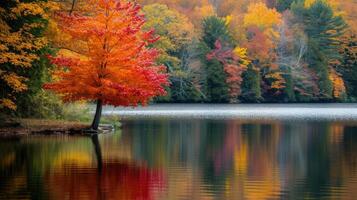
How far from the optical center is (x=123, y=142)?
1163 inches

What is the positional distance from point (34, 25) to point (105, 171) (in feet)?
43.0

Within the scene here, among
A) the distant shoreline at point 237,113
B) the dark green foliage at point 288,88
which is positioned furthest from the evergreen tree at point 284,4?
the distant shoreline at point 237,113

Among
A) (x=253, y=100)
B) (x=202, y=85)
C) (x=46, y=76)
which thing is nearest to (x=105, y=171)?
(x=46, y=76)

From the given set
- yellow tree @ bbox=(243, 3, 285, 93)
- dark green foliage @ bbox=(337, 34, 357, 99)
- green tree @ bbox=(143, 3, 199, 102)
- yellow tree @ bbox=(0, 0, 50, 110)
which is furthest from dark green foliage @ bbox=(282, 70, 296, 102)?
yellow tree @ bbox=(0, 0, 50, 110)

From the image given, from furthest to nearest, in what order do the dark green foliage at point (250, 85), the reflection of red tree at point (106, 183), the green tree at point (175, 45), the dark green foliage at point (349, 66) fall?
the dark green foliage at point (349, 66)
the dark green foliage at point (250, 85)
the green tree at point (175, 45)
the reflection of red tree at point (106, 183)

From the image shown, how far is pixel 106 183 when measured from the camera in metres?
17.6

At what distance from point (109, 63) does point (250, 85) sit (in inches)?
1997

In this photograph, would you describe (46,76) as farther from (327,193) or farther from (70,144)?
(327,193)

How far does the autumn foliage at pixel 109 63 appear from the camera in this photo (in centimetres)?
3400

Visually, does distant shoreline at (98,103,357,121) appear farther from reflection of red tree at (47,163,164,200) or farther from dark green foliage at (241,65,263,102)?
reflection of red tree at (47,163,164,200)

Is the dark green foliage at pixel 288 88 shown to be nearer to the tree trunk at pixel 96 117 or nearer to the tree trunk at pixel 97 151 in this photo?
the tree trunk at pixel 96 117

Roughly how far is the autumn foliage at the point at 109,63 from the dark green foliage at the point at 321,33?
54.1 m

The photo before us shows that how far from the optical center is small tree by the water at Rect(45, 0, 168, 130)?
34.0 metres

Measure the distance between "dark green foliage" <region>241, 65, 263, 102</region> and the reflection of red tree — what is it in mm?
62971
